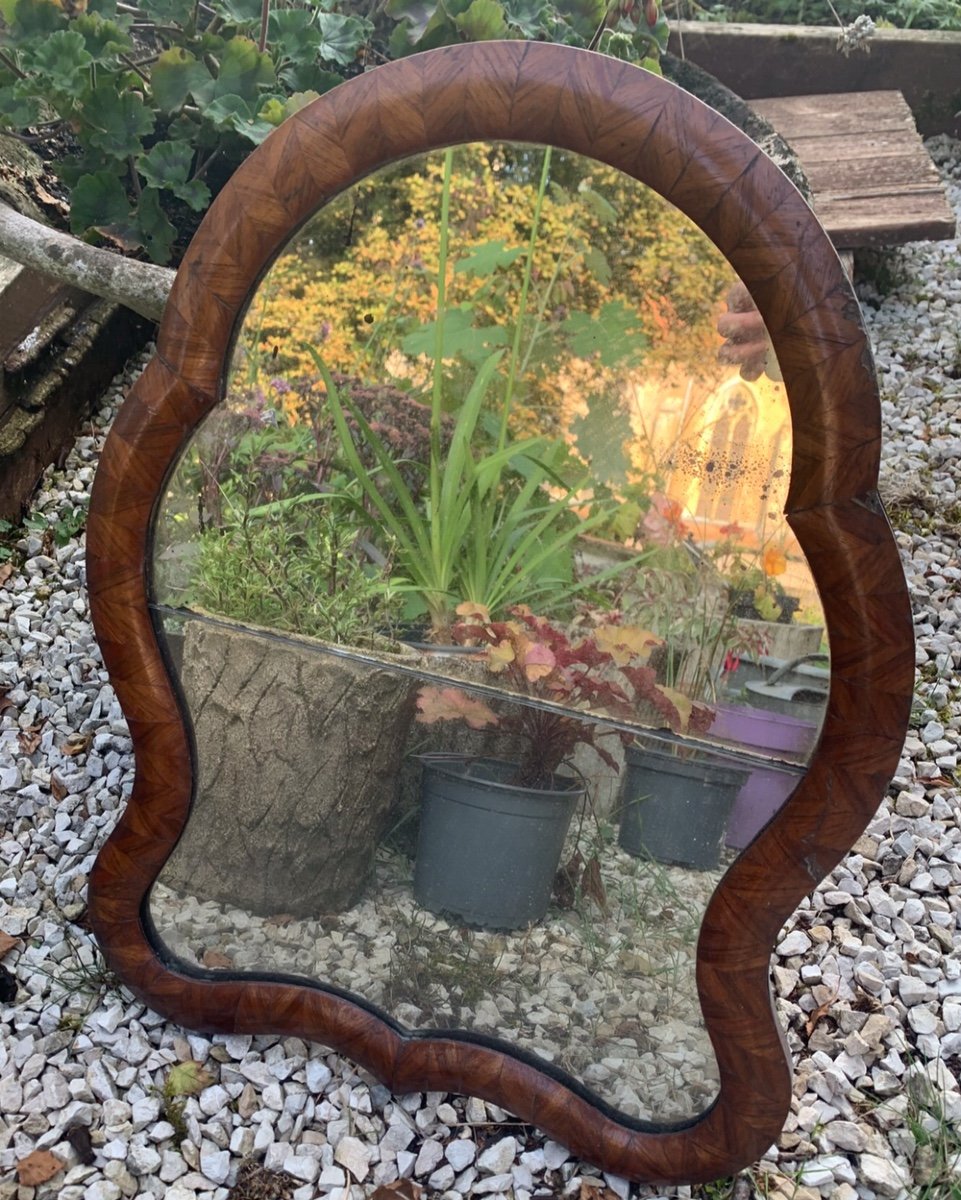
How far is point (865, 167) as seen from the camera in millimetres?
3113

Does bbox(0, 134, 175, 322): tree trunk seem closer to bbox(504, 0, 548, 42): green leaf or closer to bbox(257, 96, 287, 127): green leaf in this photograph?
bbox(257, 96, 287, 127): green leaf

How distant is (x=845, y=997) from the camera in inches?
64.9

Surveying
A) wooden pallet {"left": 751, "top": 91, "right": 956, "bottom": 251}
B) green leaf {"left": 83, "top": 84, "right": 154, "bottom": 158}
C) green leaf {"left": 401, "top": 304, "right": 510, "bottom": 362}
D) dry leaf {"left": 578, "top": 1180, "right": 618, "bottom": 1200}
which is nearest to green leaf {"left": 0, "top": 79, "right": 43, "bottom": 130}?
green leaf {"left": 83, "top": 84, "right": 154, "bottom": 158}

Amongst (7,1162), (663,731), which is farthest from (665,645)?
(7,1162)

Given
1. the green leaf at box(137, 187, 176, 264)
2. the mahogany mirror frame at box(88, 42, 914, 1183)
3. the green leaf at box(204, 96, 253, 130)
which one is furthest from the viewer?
the green leaf at box(137, 187, 176, 264)

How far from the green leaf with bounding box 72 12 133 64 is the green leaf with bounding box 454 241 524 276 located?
1.27m

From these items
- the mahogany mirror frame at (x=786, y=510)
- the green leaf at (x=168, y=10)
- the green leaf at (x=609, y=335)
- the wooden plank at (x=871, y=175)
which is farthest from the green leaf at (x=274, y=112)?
the wooden plank at (x=871, y=175)

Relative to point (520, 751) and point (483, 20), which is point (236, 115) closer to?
point (483, 20)

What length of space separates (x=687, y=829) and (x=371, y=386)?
63 cm

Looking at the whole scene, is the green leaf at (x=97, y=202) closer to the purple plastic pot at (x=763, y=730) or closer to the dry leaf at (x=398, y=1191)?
the purple plastic pot at (x=763, y=730)

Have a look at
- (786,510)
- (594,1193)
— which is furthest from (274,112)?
(594,1193)

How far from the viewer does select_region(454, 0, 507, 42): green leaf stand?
1.94 meters

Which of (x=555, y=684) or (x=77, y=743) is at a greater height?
(x=555, y=684)

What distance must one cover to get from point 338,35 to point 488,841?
176 cm
